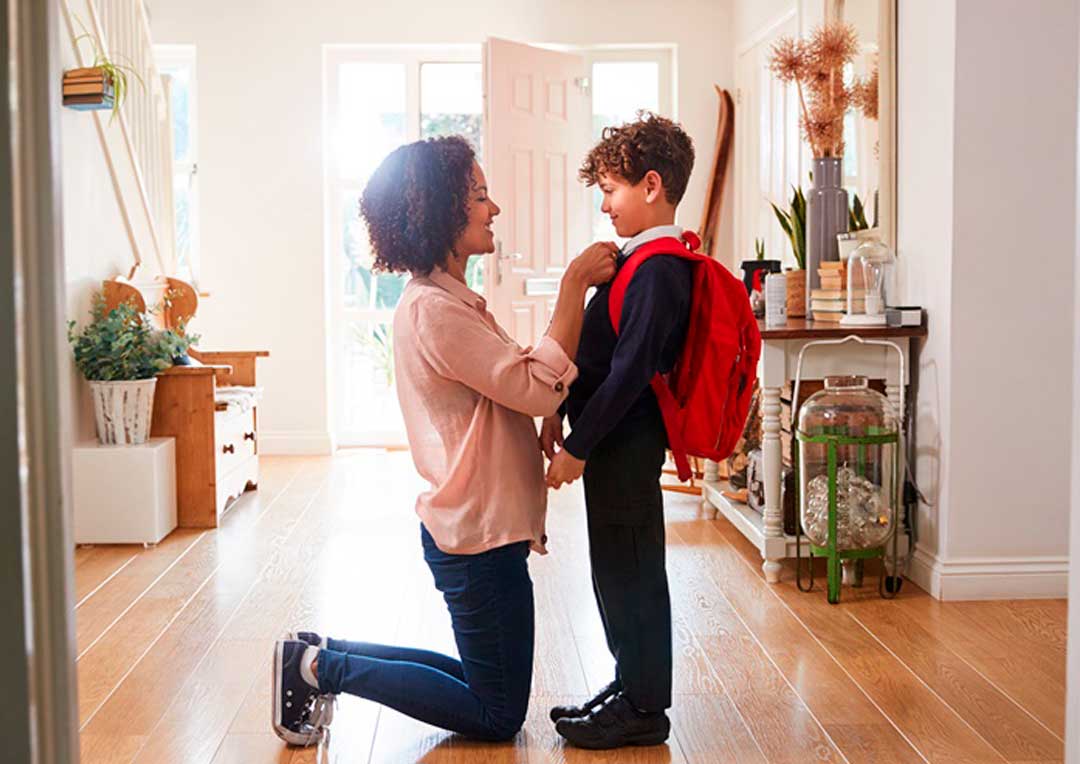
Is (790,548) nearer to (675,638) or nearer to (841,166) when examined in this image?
(675,638)

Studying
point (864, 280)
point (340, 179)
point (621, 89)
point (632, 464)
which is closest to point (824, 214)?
point (864, 280)

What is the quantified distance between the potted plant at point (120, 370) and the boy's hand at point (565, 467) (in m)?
2.76

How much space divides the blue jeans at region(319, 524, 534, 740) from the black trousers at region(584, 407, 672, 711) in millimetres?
174

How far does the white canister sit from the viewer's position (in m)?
4.18

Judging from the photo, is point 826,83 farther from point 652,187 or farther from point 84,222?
point 84,222

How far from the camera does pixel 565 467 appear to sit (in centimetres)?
247

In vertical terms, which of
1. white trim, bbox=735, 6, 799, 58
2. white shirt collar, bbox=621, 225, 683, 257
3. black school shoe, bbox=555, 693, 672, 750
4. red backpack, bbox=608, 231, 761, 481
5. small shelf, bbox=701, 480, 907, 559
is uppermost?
white trim, bbox=735, 6, 799, 58

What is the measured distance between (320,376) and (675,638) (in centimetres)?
419

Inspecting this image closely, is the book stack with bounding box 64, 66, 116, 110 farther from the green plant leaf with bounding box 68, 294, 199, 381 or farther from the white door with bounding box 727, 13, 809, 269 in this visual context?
the white door with bounding box 727, 13, 809, 269

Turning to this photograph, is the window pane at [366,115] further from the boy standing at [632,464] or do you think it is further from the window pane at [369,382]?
the boy standing at [632,464]

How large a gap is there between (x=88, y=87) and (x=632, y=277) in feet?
9.57

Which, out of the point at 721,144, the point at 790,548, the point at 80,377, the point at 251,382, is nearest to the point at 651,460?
the point at 790,548

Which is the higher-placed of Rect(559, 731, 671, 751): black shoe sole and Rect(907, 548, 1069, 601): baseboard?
Rect(907, 548, 1069, 601): baseboard

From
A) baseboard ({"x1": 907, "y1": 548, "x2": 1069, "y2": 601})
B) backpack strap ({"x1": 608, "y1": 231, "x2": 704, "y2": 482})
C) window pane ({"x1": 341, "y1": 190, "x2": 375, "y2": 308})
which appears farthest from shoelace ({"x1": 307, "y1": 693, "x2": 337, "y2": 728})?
window pane ({"x1": 341, "y1": 190, "x2": 375, "y2": 308})
